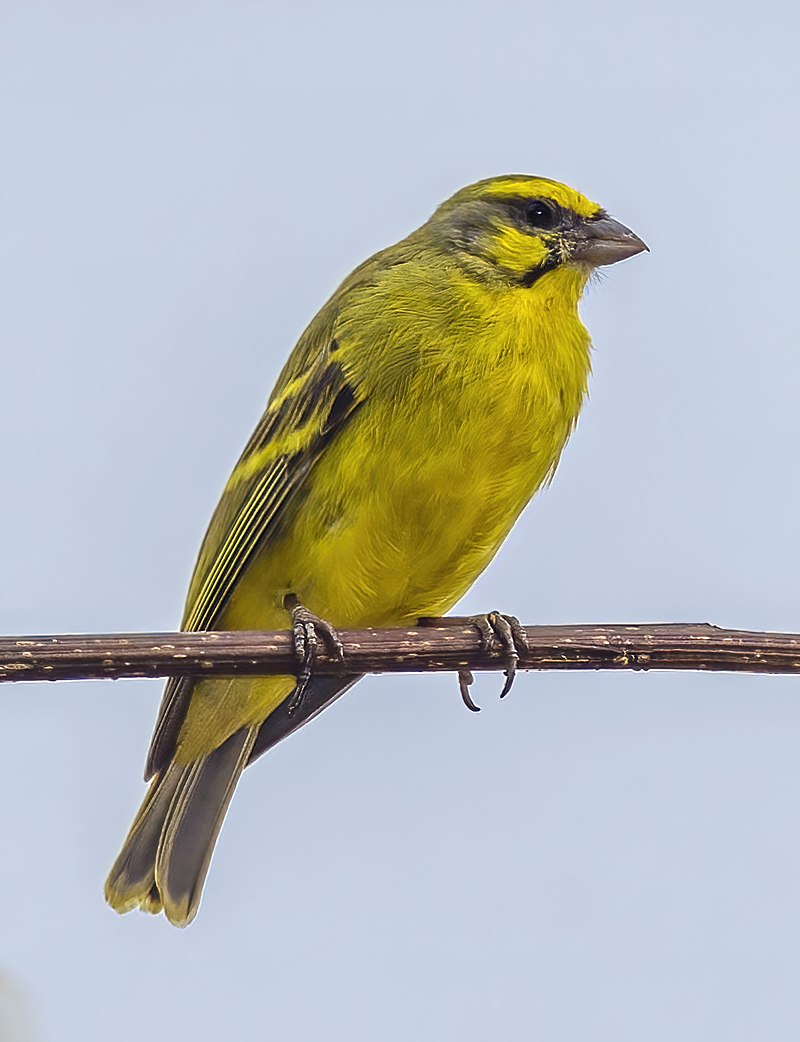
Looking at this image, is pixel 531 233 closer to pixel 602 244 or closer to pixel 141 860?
pixel 602 244

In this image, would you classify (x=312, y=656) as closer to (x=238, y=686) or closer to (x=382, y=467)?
(x=382, y=467)

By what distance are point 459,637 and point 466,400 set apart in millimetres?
935

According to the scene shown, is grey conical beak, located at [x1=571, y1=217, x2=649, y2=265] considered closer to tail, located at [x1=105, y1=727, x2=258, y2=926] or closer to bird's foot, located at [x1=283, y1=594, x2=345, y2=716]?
bird's foot, located at [x1=283, y1=594, x2=345, y2=716]

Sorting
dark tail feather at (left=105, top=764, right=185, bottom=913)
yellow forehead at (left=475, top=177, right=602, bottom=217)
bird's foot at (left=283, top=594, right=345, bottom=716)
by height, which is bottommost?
dark tail feather at (left=105, top=764, right=185, bottom=913)

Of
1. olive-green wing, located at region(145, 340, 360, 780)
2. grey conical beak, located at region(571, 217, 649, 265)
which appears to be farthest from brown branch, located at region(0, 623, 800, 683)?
grey conical beak, located at region(571, 217, 649, 265)

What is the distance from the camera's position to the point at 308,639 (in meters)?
3.37

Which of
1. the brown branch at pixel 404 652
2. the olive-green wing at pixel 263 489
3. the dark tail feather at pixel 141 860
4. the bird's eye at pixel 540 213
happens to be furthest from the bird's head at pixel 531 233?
the dark tail feather at pixel 141 860

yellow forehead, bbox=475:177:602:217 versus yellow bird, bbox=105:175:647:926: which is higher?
yellow forehead, bbox=475:177:602:217

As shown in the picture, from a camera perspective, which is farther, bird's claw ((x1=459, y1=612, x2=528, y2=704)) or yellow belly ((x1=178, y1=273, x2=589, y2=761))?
yellow belly ((x1=178, y1=273, x2=589, y2=761))

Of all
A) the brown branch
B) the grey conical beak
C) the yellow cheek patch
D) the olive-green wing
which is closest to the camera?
the brown branch

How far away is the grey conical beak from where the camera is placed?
423 centimetres

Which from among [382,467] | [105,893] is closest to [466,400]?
[382,467]

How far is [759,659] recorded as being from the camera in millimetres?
2852

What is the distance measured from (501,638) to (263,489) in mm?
925
